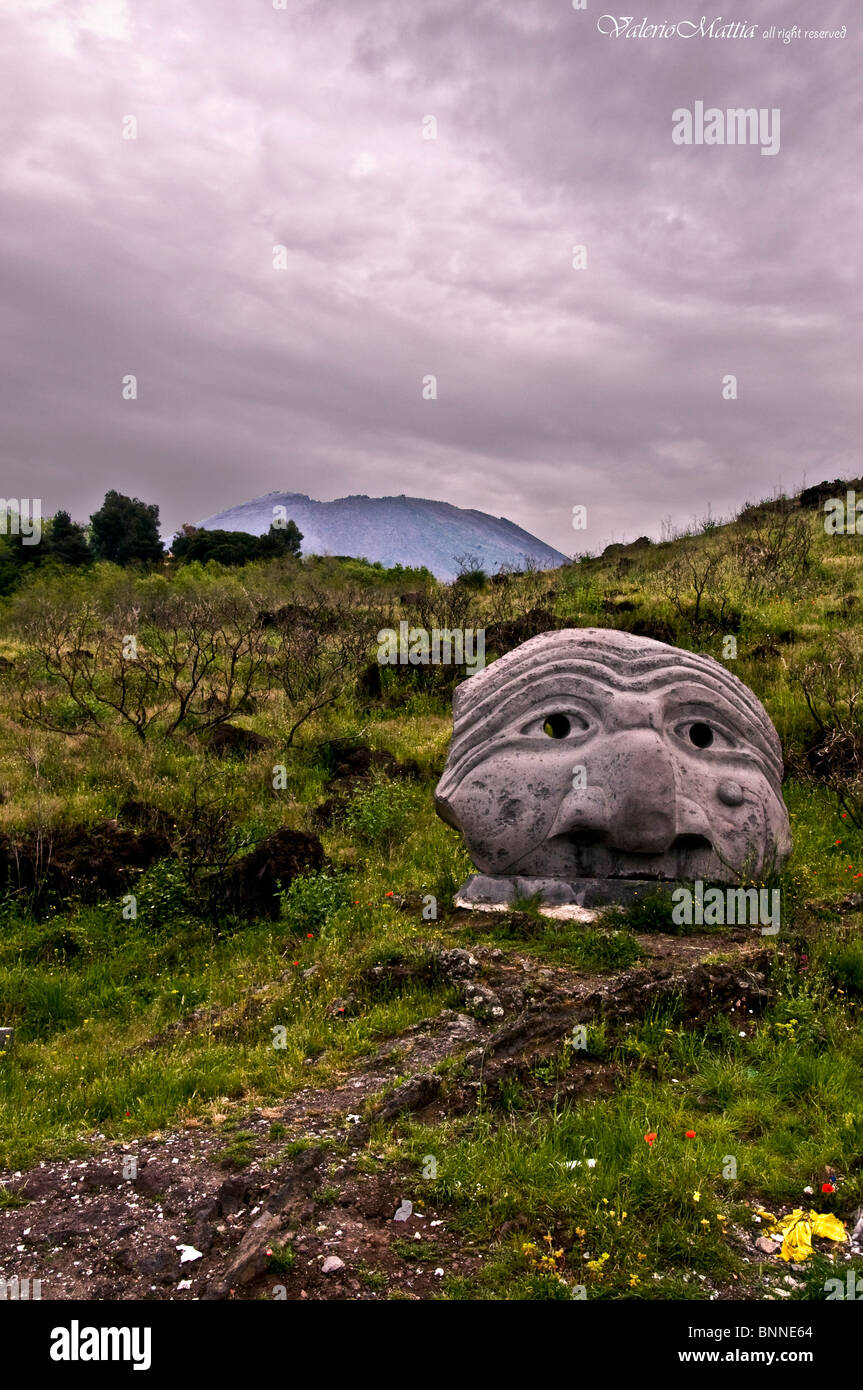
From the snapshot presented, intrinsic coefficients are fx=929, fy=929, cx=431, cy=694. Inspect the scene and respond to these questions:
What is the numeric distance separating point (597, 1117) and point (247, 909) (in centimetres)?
474

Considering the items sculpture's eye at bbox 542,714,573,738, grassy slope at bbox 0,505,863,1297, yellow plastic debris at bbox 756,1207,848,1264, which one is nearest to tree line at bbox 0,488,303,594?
grassy slope at bbox 0,505,863,1297

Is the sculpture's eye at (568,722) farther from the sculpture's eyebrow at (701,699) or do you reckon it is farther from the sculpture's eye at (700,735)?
the sculpture's eye at (700,735)

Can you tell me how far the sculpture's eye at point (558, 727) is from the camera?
7562mm

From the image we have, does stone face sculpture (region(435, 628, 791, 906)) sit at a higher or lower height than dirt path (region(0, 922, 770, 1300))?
higher

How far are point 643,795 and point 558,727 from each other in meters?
1.23

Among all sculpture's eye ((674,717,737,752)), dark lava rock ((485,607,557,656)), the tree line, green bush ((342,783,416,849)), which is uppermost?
the tree line

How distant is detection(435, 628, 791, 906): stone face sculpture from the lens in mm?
6875

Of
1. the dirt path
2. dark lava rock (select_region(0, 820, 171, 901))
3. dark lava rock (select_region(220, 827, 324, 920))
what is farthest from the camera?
dark lava rock (select_region(0, 820, 171, 901))

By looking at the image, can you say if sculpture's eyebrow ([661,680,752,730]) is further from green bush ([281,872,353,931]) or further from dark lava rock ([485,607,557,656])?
dark lava rock ([485,607,557,656])

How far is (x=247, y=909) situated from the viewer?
8430 mm

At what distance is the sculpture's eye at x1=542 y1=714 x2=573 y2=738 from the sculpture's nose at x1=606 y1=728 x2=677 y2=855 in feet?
2.47

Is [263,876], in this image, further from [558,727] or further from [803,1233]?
[803,1233]

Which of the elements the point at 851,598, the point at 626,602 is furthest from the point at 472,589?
the point at 851,598

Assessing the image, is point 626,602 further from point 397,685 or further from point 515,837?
point 515,837
